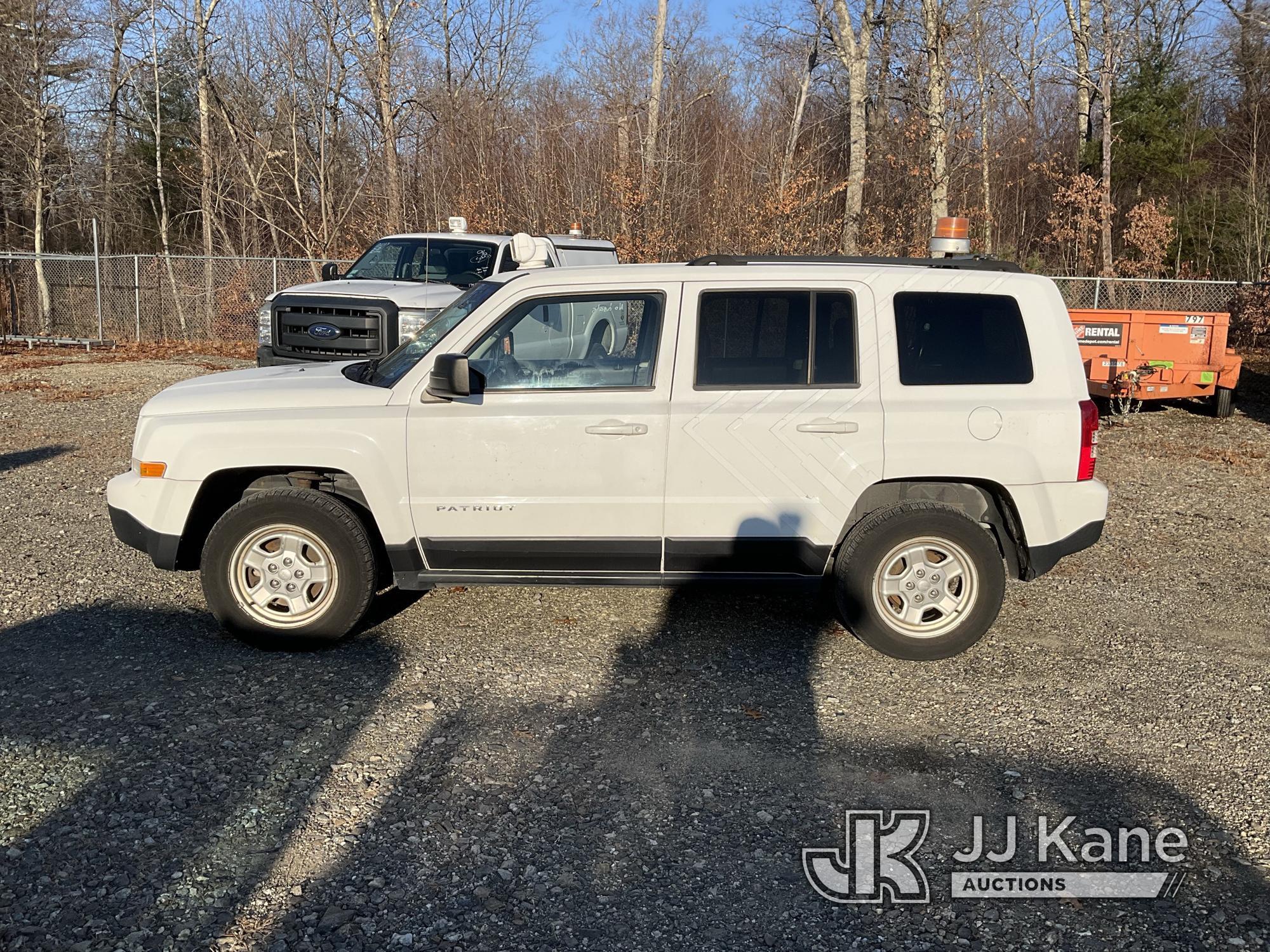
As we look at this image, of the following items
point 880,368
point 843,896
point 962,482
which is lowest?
point 843,896

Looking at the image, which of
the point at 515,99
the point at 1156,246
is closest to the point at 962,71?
the point at 1156,246

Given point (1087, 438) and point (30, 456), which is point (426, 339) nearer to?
point (1087, 438)

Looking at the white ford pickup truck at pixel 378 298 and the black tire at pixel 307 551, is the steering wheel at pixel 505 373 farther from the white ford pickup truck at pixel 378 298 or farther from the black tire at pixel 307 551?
the white ford pickup truck at pixel 378 298

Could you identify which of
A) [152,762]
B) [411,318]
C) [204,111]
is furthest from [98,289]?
[152,762]

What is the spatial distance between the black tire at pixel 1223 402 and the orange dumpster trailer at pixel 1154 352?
357 millimetres

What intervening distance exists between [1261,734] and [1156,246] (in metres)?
26.1

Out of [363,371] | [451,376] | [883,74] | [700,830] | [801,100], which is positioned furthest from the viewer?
[801,100]

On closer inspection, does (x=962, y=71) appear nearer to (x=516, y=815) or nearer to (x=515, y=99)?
(x=515, y=99)

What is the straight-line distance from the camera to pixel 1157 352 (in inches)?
547

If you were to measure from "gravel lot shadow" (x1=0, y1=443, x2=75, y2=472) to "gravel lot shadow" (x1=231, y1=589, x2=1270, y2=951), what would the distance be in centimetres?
731

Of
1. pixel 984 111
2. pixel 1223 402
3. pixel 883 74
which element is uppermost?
pixel 883 74

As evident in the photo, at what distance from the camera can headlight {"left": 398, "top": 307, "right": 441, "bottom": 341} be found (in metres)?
11.3

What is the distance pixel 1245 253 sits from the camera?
85.4ft

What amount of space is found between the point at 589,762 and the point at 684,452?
1.56 meters
